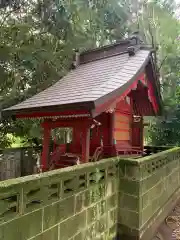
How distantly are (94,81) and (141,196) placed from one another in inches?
125

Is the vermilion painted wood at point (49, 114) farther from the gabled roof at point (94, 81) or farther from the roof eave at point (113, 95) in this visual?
the roof eave at point (113, 95)

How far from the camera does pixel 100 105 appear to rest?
4422mm

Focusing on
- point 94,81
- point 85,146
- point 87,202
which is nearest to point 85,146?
point 85,146

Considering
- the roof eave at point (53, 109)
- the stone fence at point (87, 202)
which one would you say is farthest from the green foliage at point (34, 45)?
the stone fence at point (87, 202)

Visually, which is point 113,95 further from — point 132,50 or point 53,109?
point 132,50

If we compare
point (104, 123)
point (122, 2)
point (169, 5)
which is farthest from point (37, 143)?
point (169, 5)

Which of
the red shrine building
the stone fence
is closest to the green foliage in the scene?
the red shrine building

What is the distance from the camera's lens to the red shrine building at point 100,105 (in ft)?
15.9

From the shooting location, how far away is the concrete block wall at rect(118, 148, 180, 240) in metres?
4.57

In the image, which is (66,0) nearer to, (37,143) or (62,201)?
(37,143)

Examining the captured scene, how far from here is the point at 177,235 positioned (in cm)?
605

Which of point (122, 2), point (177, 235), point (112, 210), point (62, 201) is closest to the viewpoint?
point (62, 201)

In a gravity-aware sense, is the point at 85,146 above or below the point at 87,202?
above

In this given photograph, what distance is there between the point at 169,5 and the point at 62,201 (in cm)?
1515
